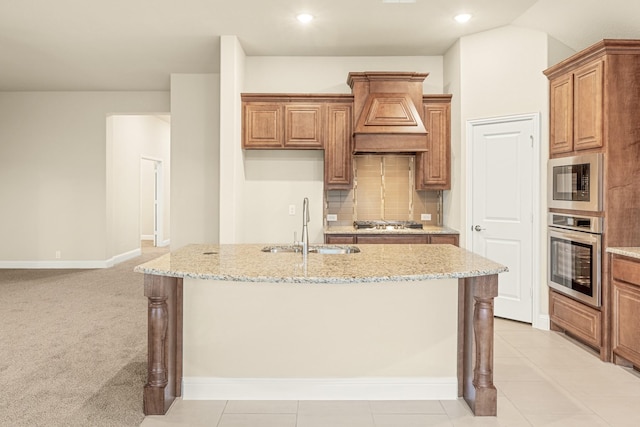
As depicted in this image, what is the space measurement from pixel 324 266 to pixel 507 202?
2.82 meters

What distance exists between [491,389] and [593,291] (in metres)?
1.58

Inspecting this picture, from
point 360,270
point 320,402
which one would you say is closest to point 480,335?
point 360,270

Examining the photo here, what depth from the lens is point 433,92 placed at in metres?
5.41

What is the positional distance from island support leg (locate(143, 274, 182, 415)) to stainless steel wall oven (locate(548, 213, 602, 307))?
305 centimetres

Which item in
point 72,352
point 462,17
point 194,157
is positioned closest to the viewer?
point 72,352

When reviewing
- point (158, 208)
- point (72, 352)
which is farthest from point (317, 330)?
point (158, 208)

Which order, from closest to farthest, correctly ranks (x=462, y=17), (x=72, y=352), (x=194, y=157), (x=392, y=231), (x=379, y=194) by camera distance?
(x=72, y=352)
(x=462, y=17)
(x=392, y=231)
(x=379, y=194)
(x=194, y=157)

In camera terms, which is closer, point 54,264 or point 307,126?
point 307,126

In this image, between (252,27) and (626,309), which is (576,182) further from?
(252,27)

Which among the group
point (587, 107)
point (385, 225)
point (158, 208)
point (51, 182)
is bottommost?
point (385, 225)

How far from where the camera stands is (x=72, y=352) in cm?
358

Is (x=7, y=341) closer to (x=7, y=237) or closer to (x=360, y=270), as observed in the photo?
(x=360, y=270)

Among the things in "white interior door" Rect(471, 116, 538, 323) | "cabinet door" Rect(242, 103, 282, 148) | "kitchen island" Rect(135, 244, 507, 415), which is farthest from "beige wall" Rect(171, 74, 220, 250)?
"kitchen island" Rect(135, 244, 507, 415)

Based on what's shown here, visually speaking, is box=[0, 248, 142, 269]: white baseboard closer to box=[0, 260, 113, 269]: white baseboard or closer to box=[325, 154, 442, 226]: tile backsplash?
box=[0, 260, 113, 269]: white baseboard
